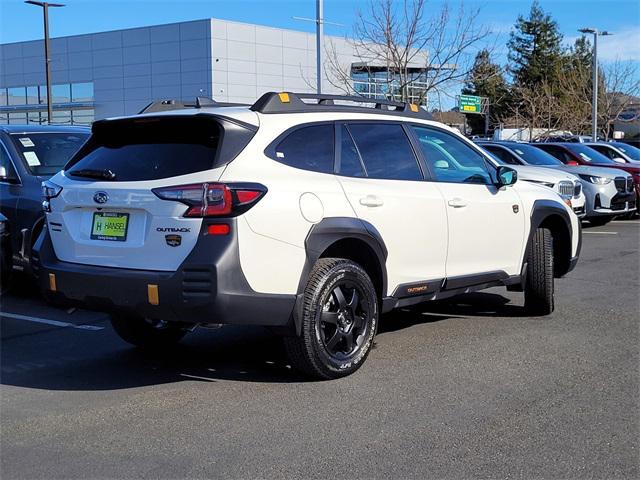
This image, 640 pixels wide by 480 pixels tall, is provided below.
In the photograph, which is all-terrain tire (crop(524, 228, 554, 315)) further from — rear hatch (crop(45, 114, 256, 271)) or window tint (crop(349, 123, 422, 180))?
rear hatch (crop(45, 114, 256, 271))

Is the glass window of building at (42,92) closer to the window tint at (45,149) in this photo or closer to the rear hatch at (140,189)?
the window tint at (45,149)

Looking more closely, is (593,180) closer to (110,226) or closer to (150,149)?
(150,149)

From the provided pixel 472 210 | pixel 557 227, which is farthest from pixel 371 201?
pixel 557 227

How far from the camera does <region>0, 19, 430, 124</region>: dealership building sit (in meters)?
53.6

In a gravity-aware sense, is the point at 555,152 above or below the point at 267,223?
above

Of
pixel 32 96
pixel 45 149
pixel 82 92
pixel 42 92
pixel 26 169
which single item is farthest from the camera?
pixel 32 96

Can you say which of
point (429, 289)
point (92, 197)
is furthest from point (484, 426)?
point (92, 197)

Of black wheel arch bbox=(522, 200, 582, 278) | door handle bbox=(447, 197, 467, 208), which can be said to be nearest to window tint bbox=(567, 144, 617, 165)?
black wheel arch bbox=(522, 200, 582, 278)

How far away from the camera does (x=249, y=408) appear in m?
4.84

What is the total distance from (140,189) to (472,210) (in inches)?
112

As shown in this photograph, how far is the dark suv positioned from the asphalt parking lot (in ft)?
3.31

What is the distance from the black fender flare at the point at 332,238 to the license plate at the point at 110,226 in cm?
116

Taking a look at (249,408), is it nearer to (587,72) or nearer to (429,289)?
(429,289)

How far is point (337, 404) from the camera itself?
4867 mm
